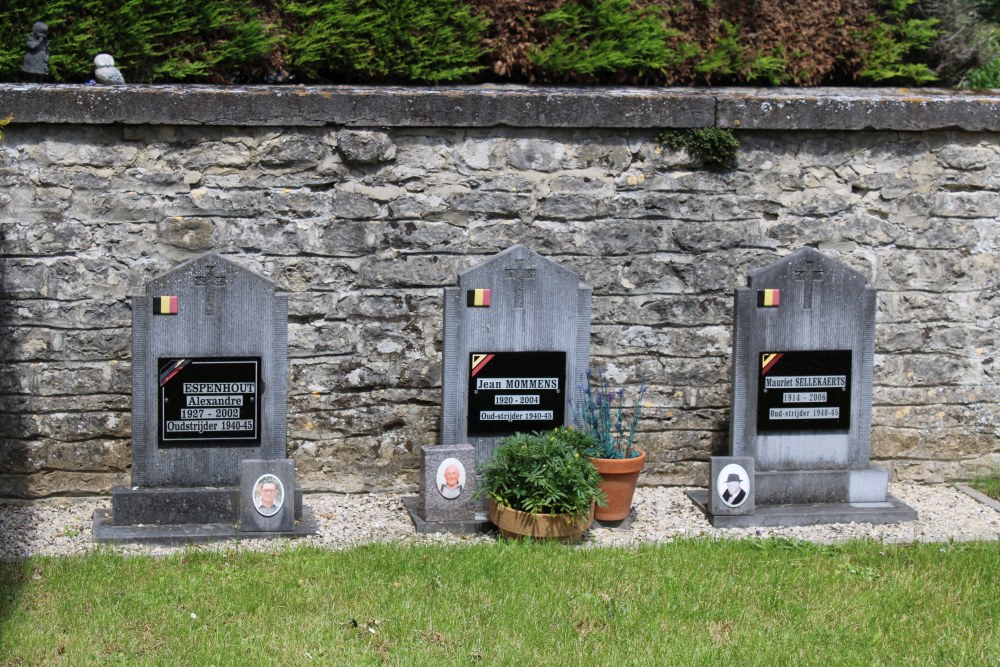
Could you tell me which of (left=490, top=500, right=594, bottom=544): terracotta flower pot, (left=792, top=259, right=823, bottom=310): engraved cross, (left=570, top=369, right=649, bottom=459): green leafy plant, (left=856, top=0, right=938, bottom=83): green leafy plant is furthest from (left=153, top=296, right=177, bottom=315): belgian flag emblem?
(left=856, top=0, right=938, bottom=83): green leafy plant

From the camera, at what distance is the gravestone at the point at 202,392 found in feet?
22.1

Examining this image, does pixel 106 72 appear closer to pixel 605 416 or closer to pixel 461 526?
pixel 461 526

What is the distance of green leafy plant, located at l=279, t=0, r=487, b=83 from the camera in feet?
26.1

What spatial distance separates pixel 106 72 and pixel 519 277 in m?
2.72

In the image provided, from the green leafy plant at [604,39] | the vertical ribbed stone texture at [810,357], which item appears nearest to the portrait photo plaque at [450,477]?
the vertical ribbed stone texture at [810,357]

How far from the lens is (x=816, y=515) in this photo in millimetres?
7254

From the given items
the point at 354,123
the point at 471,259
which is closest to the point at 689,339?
the point at 471,259

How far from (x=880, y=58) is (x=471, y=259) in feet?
11.1

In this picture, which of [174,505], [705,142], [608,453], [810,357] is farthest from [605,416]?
[174,505]

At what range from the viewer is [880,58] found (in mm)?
8852

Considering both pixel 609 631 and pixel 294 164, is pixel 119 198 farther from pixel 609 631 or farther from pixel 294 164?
pixel 609 631

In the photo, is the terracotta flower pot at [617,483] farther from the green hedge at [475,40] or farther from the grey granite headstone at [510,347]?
the green hedge at [475,40]

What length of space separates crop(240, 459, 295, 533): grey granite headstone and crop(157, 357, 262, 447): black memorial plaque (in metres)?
0.27

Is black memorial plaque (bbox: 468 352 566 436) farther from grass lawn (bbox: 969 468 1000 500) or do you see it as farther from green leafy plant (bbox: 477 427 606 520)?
grass lawn (bbox: 969 468 1000 500)
